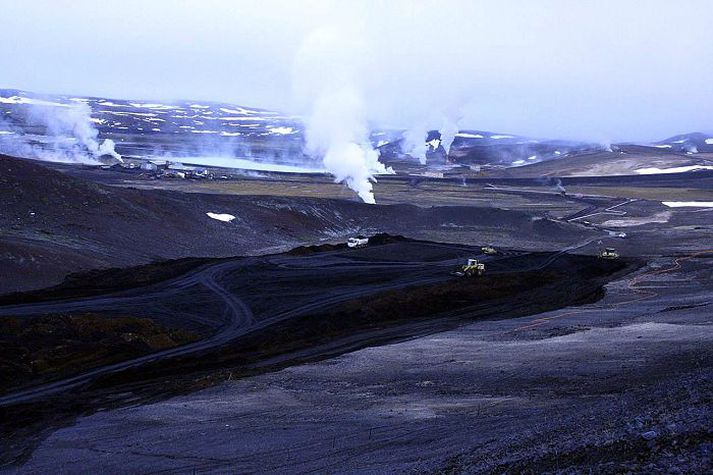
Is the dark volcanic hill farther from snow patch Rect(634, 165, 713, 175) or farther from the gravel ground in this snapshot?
snow patch Rect(634, 165, 713, 175)

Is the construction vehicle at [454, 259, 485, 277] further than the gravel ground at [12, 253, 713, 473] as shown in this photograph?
Yes

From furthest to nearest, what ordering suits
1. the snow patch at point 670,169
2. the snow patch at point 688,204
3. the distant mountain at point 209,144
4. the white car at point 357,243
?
1. the distant mountain at point 209,144
2. the snow patch at point 670,169
3. the snow patch at point 688,204
4. the white car at point 357,243

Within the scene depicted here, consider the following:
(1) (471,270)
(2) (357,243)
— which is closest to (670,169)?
(2) (357,243)

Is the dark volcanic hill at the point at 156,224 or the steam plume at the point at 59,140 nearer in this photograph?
the dark volcanic hill at the point at 156,224

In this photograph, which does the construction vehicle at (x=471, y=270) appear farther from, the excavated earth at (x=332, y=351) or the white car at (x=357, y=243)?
the white car at (x=357, y=243)

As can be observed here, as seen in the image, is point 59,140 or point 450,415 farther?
point 59,140

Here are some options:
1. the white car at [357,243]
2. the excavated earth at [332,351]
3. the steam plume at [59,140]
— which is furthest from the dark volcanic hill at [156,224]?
the steam plume at [59,140]

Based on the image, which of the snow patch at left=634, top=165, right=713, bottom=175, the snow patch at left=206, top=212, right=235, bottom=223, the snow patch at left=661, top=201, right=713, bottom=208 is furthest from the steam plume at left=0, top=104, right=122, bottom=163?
the snow patch at left=634, top=165, right=713, bottom=175

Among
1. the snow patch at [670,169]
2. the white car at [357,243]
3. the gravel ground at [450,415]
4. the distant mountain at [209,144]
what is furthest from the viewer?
the distant mountain at [209,144]

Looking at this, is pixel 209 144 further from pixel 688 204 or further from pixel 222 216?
pixel 222 216

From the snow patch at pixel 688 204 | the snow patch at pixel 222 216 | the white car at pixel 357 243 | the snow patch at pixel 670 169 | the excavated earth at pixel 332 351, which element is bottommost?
the excavated earth at pixel 332 351

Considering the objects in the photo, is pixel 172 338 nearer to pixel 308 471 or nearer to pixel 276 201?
pixel 308 471
